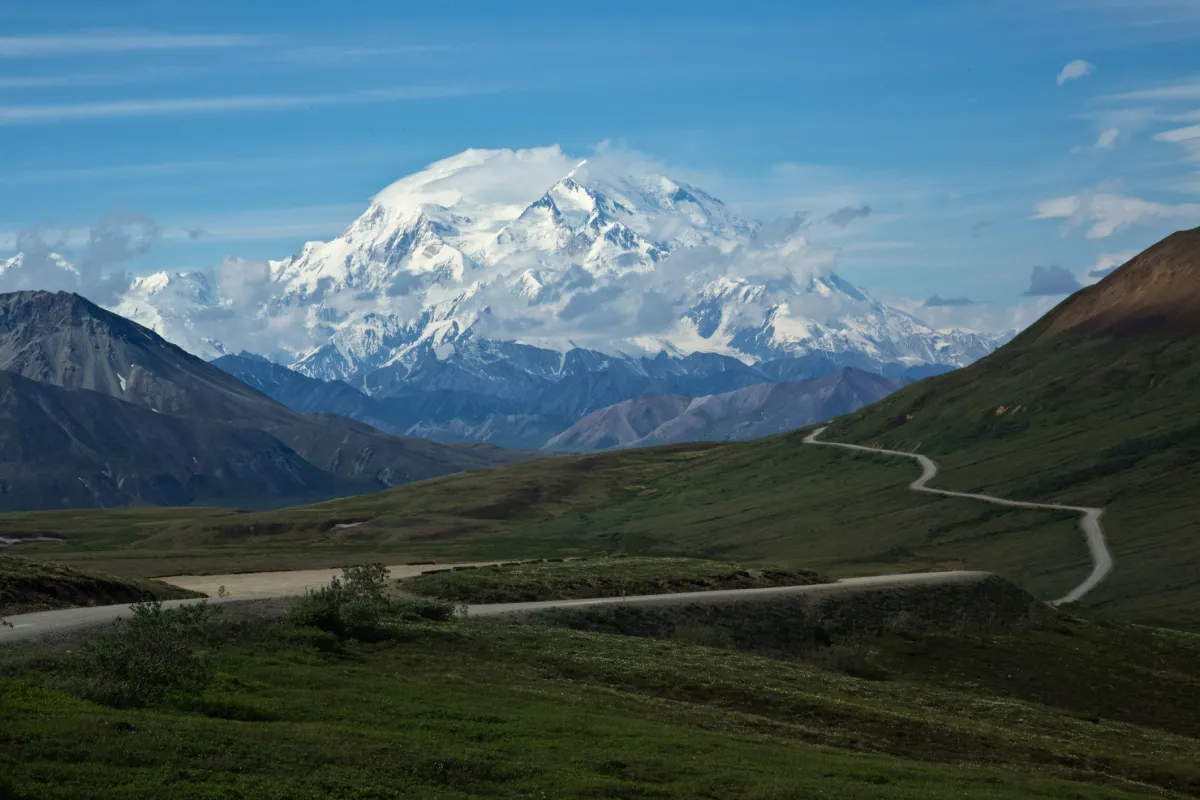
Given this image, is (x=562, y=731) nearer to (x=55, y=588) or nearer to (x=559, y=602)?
(x=55, y=588)

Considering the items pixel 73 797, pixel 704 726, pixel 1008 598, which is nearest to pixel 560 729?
pixel 704 726

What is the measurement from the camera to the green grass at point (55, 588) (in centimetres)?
5062

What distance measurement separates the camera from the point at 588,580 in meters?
74.1

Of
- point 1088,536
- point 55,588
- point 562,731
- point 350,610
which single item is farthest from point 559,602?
point 1088,536

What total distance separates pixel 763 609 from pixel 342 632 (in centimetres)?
2837

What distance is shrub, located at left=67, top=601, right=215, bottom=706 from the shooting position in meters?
32.6

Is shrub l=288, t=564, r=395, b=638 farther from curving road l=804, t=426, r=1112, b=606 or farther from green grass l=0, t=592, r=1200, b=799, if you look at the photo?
curving road l=804, t=426, r=1112, b=606

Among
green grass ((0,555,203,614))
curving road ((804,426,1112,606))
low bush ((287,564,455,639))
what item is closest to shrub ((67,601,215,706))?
low bush ((287,564,455,639))

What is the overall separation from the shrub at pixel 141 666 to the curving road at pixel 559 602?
4.50 metres

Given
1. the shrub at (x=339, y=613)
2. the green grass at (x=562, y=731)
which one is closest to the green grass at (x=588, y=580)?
the green grass at (x=562, y=731)

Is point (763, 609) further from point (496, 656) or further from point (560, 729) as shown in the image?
point (560, 729)

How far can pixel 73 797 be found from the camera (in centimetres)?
2453

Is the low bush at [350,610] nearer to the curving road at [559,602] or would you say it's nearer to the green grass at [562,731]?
the green grass at [562,731]

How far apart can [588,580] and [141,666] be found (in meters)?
42.1
